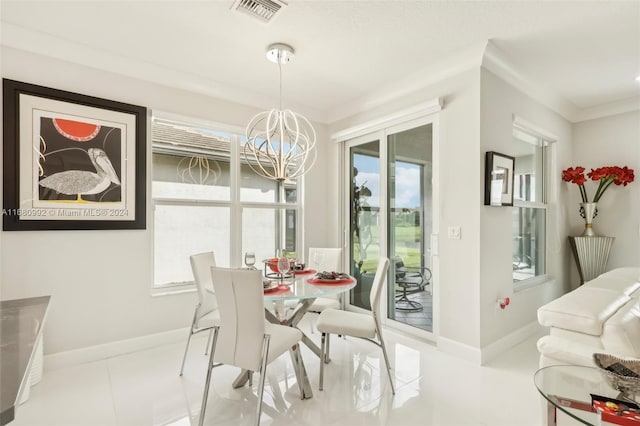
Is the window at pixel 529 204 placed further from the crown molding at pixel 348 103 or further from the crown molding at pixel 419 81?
the crown molding at pixel 419 81

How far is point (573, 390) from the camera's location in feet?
4.36

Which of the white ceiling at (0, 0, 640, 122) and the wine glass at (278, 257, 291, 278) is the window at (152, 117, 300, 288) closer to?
the white ceiling at (0, 0, 640, 122)

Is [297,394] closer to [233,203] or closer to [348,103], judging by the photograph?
[233,203]

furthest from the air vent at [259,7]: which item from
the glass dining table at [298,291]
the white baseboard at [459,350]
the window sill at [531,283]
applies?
the window sill at [531,283]

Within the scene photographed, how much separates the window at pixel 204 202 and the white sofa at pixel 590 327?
294 cm

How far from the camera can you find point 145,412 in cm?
Result: 204

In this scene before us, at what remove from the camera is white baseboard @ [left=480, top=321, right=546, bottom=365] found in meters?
2.77

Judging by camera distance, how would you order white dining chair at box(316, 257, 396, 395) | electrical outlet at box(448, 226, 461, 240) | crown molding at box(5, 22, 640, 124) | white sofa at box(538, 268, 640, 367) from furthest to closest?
electrical outlet at box(448, 226, 461, 240) → crown molding at box(5, 22, 640, 124) → white dining chair at box(316, 257, 396, 395) → white sofa at box(538, 268, 640, 367)

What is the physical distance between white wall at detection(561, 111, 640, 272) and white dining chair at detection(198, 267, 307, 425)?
4358 mm

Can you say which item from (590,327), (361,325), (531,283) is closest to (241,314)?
(361,325)

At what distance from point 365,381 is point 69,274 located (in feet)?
8.54

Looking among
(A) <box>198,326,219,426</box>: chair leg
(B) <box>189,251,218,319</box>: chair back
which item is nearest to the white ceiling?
(B) <box>189,251,218,319</box>: chair back

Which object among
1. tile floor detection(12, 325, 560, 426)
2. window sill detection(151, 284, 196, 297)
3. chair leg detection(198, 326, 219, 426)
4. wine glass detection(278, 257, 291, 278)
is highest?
wine glass detection(278, 257, 291, 278)

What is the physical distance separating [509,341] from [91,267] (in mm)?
3928
